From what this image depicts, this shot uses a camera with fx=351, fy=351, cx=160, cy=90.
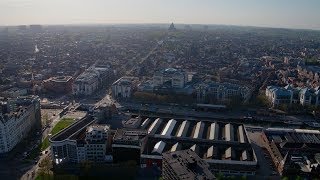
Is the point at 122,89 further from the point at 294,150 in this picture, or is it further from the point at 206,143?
the point at 294,150

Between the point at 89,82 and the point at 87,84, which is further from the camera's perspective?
the point at 89,82

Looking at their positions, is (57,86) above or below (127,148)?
above

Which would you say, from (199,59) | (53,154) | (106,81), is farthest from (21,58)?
(53,154)

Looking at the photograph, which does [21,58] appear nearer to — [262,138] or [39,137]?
[39,137]

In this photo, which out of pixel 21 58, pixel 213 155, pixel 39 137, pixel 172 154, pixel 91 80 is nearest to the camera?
pixel 172 154

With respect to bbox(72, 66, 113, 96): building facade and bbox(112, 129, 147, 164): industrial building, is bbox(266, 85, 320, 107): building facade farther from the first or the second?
bbox(72, 66, 113, 96): building facade

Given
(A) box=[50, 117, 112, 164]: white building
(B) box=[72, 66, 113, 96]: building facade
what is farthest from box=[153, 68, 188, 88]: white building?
(A) box=[50, 117, 112, 164]: white building

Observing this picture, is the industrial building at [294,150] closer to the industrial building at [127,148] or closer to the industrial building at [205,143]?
the industrial building at [205,143]

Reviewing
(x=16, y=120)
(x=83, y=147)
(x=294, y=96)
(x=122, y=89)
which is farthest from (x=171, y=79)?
(x=83, y=147)
